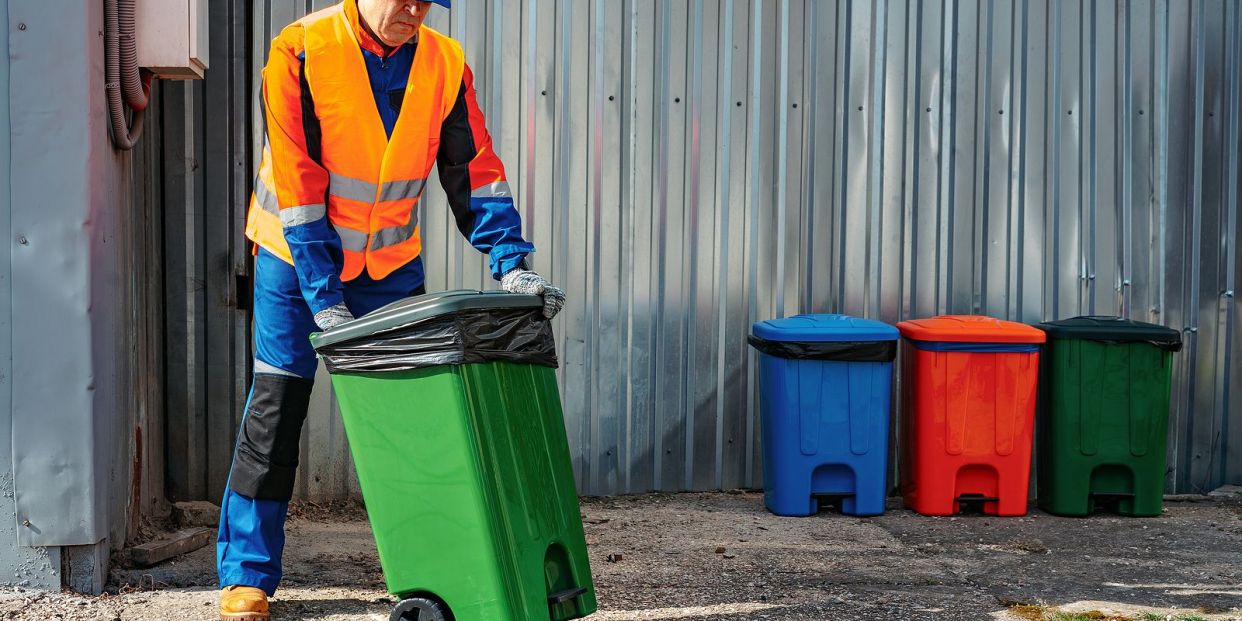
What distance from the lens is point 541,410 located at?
332 cm

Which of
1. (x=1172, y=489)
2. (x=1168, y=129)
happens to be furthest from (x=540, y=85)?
(x=1172, y=489)

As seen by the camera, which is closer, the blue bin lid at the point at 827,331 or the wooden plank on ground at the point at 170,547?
the wooden plank on ground at the point at 170,547

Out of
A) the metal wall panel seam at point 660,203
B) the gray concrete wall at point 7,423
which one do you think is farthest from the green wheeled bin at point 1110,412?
the gray concrete wall at point 7,423

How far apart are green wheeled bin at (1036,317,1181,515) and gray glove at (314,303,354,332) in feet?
10.7

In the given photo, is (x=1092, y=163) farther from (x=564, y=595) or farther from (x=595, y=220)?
(x=564, y=595)

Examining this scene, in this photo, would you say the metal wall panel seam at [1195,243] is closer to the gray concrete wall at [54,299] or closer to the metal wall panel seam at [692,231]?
the metal wall panel seam at [692,231]

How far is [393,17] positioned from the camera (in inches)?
135

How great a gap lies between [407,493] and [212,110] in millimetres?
2438

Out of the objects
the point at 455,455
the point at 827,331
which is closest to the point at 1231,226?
the point at 827,331

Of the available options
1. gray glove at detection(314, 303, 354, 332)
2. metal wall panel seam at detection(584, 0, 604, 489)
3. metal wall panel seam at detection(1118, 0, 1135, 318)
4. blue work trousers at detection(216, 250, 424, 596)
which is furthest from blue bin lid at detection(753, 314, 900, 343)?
gray glove at detection(314, 303, 354, 332)

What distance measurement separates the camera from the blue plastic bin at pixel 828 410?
518cm

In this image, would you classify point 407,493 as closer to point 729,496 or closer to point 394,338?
point 394,338

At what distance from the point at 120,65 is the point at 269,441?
131cm

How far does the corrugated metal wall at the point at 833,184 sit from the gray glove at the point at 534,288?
5.86 feet
